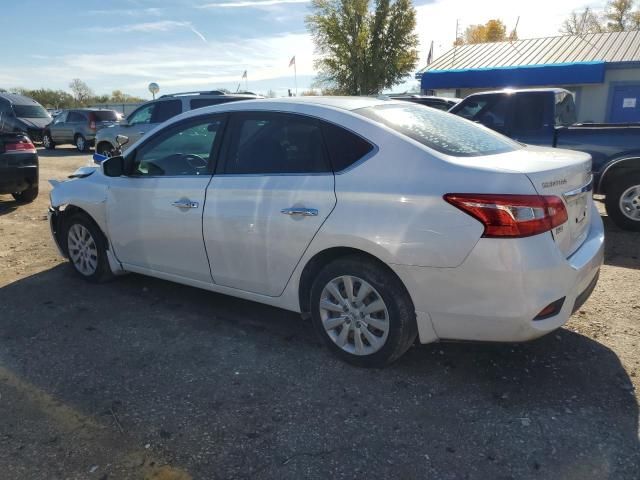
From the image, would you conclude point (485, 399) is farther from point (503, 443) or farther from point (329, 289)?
point (329, 289)

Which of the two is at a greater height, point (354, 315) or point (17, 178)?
point (17, 178)

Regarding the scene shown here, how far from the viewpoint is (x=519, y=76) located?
69.9 ft

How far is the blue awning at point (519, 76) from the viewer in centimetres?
2047

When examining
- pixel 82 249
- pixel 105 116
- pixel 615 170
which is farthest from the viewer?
pixel 105 116

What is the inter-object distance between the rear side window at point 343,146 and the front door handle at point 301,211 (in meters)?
0.29

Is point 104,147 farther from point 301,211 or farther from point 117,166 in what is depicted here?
point 301,211

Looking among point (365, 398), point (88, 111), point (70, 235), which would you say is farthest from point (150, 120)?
point (365, 398)

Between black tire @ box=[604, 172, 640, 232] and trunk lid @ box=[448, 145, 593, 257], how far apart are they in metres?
3.54

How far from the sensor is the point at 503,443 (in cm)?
250

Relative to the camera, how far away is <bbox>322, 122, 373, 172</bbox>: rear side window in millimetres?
3057

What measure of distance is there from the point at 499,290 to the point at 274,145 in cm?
175

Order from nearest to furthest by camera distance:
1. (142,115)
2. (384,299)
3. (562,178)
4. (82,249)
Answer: (562,178)
(384,299)
(82,249)
(142,115)

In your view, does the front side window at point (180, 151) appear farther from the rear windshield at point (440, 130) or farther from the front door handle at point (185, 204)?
the rear windshield at point (440, 130)

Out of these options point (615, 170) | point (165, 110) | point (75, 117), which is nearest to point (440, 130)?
point (615, 170)
